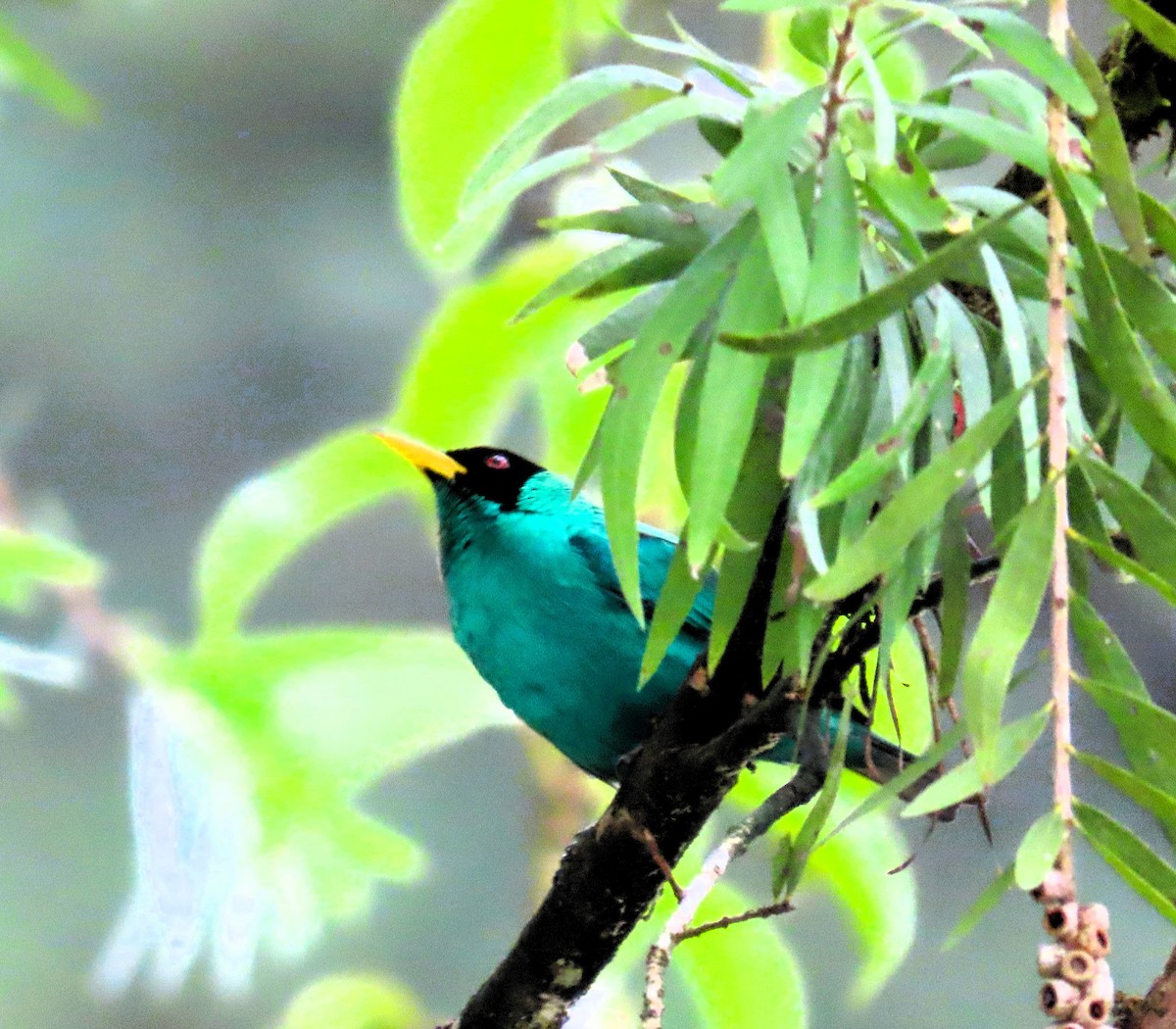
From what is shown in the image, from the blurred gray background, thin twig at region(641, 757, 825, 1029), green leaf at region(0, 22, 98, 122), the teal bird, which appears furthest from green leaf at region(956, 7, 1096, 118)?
the blurred gray background

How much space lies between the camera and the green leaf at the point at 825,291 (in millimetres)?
575

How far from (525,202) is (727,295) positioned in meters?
1.69

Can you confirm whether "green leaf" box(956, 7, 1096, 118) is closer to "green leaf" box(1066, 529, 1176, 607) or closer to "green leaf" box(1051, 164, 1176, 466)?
"green leaf" box(1051, 164, 1176, 466)

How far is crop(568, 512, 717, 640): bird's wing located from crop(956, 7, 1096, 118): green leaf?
0.84 metres

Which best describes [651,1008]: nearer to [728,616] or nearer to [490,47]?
[728,616]

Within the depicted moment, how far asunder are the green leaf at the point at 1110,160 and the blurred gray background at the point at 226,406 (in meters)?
1.84

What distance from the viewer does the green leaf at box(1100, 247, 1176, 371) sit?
1.93 feet

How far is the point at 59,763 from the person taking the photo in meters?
2.46

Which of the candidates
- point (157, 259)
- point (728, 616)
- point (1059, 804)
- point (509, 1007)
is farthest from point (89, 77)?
point (1059, 804)

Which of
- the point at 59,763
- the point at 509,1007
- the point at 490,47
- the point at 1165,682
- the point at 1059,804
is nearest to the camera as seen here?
the point at 1059,804

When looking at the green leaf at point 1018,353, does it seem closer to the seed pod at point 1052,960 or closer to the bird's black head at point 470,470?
the seed pod at point 1052,960

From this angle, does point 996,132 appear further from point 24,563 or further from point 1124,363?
point 24,563

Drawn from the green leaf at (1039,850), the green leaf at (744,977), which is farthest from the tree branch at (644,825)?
A: the green leaf at (744,977)

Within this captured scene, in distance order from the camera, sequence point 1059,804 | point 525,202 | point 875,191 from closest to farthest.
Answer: point 1059,804 < point 875,191 < point 525,202
